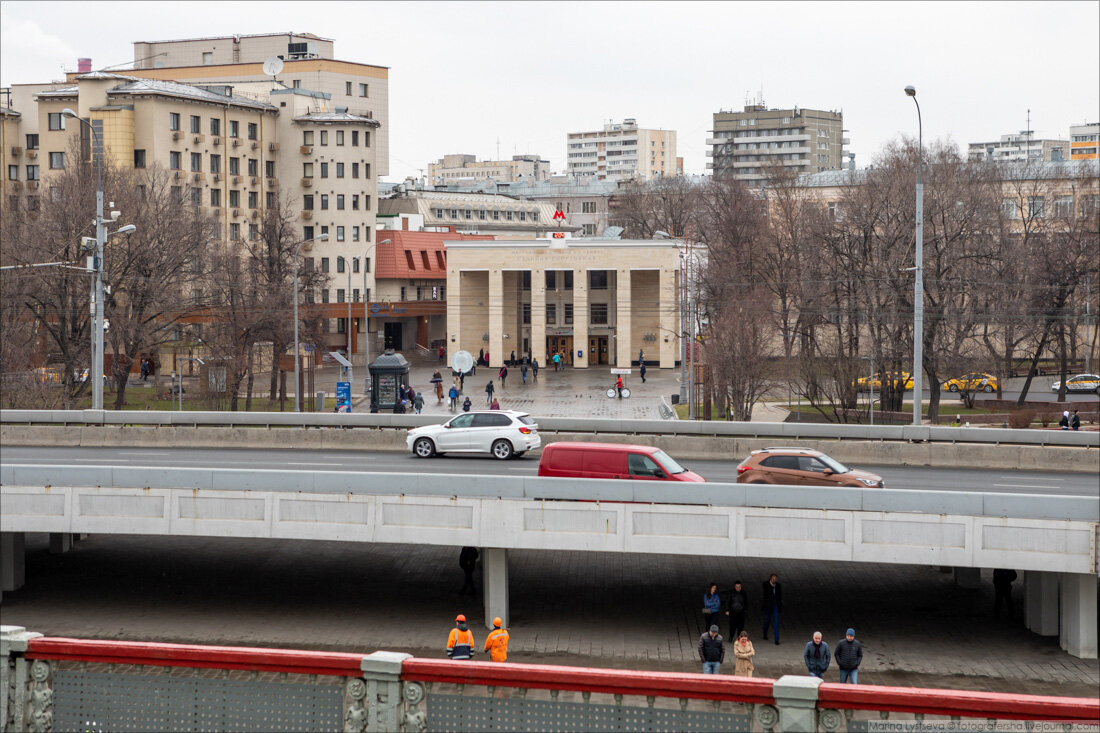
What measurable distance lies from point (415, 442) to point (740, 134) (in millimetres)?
160538

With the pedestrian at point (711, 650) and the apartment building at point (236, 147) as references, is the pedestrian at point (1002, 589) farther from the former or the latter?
the apartment building at point (236, 147)

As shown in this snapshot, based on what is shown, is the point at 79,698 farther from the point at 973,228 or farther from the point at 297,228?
the point at 297,228

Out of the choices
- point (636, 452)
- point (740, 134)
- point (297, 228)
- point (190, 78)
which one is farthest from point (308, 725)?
point (740, 134)

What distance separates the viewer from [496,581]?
69.1ft

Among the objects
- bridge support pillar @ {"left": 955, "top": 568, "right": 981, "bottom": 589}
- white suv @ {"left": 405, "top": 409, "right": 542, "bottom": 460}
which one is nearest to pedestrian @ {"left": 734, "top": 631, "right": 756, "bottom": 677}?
bridge support pillar @ {"left": 955, "top": 568, "right": 981, "bottom": 589}

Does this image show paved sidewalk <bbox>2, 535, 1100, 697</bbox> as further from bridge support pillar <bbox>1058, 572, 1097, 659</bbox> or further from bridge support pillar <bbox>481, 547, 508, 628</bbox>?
bridge support pillar <bbox>481, 547, 508, 628</bbox>

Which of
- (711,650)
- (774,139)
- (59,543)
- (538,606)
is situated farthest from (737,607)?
(774,139)

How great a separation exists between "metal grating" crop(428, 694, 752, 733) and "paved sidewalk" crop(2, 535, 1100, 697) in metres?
12.1

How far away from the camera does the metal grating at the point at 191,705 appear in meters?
7.75

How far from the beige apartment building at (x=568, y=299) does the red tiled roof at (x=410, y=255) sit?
747 centimetres

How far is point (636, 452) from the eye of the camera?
22.8 metres

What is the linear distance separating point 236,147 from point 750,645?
74775 mm

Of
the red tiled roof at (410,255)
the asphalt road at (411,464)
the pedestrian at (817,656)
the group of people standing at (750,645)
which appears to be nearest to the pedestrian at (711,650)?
the group of people standing at (750,645)

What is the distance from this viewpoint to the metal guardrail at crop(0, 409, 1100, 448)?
3114 cm
